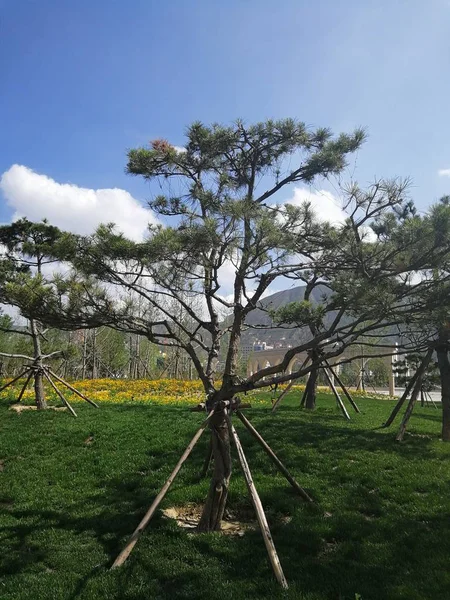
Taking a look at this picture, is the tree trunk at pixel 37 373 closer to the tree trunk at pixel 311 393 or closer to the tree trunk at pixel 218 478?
the tree trunk at pixel 311 393

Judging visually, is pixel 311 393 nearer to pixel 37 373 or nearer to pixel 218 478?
pixel 37 373

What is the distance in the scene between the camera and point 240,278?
16.7 ft

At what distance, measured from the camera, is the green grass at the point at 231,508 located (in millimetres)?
3549

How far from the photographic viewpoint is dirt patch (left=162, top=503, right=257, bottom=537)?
467 centimetres

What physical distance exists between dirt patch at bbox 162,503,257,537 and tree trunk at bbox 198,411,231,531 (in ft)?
0.44

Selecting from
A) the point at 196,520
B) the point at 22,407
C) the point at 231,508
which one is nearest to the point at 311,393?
the point at 22,407

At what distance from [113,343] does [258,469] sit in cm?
2828

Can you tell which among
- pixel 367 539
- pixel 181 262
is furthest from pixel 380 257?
pixel 367 539

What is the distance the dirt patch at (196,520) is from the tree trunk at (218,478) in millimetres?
133

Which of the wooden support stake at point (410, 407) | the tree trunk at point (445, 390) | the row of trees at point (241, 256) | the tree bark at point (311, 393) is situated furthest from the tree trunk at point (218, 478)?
the tree bark at point (311, 393)

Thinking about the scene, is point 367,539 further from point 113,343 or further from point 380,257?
point 113,343

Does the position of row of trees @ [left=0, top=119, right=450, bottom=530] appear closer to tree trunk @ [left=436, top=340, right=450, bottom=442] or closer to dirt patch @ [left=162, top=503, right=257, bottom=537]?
dirt patch @ [left=162, top=503, right=257, bottom=537]

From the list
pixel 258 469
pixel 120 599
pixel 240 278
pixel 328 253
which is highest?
pixel 328 253

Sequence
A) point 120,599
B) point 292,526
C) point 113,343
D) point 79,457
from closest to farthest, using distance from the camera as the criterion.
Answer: point 120,599 < point 292,526 < point 79,457 < point 113,343
